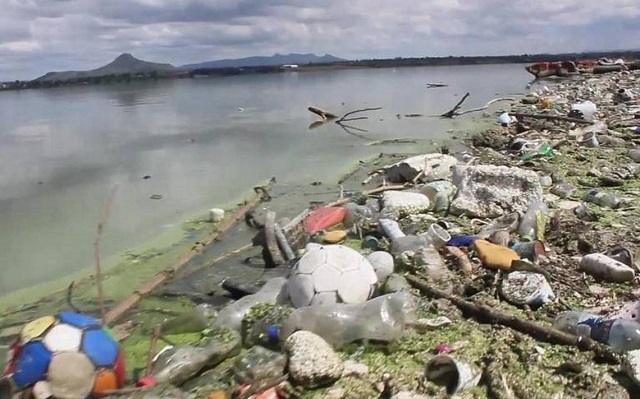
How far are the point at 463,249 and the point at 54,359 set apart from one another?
12.3ft

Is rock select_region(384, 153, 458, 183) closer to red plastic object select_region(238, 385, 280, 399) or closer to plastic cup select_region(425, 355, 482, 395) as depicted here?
plastic cup select_region(425, 355, 482, 395)

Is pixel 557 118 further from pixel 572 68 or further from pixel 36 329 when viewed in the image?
pixel 572 68

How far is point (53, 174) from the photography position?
42.9 feet

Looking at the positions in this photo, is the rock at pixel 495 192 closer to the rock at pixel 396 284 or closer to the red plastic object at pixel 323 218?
the red plastic object at pixel 323 218

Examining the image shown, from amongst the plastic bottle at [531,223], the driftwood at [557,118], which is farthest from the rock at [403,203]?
the driftwood at [557,118]

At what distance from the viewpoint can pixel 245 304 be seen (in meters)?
4.68

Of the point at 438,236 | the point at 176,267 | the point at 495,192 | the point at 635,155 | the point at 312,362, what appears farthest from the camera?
the point at 635,155

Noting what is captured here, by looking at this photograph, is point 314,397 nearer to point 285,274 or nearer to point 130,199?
point 285,274

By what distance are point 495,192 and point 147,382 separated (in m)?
→ 4.86

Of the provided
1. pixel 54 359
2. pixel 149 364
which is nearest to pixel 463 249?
pixel 149 364

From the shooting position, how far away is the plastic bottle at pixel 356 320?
400cm

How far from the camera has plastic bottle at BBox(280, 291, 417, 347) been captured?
400 cm

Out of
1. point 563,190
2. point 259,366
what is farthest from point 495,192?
point 259,366

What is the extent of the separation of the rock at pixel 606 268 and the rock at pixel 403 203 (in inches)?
100
